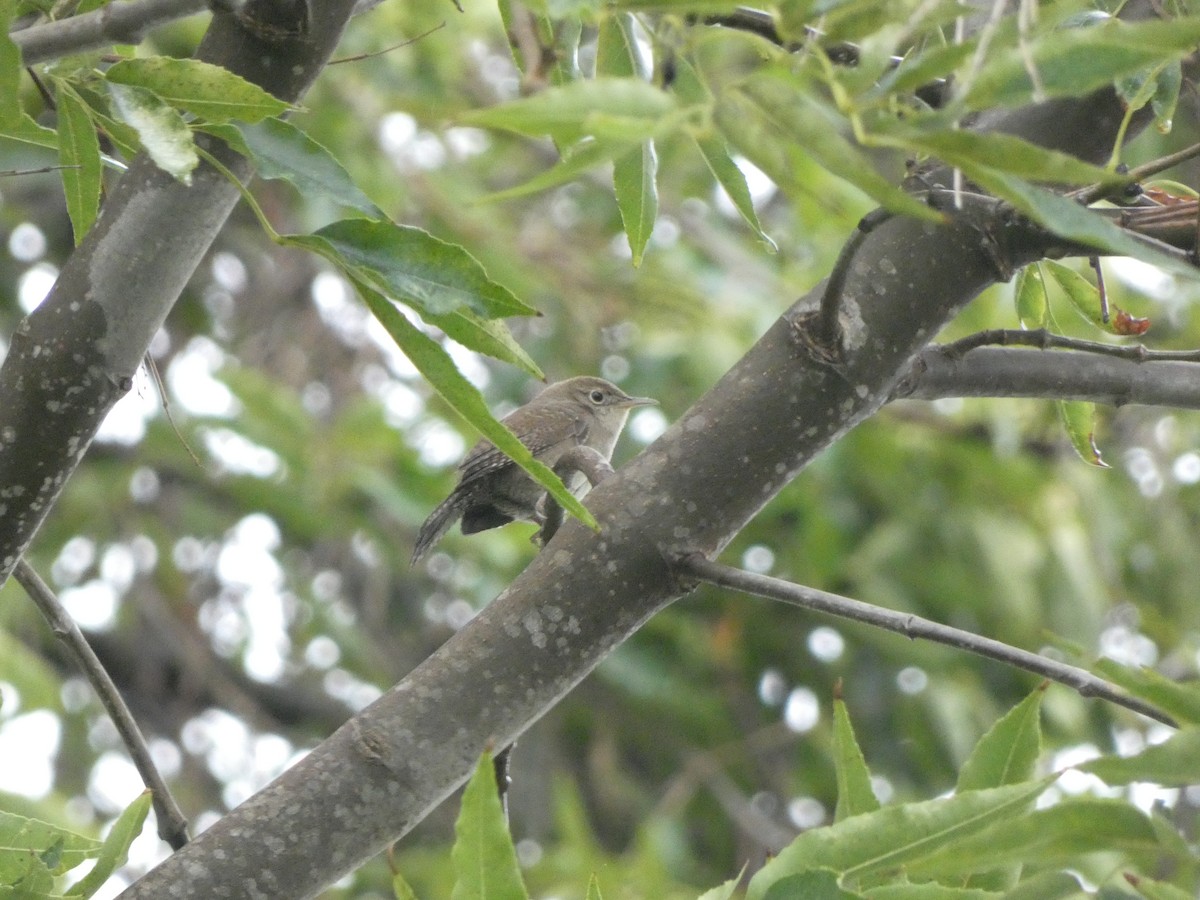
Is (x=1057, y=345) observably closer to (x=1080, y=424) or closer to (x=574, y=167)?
(x=1080, y=424)

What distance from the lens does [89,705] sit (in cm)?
743

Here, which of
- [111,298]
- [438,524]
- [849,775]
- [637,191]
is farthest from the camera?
[438,524]

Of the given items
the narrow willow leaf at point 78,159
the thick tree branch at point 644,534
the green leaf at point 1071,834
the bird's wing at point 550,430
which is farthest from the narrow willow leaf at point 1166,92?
the bird's wing at point 550,430

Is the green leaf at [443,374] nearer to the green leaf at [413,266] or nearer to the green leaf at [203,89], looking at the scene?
the green leaf at [413,266]

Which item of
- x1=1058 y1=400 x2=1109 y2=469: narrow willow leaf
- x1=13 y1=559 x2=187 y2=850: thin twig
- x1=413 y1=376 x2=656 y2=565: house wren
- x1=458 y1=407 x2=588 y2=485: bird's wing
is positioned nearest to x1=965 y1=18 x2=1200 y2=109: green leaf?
x1=1058 y1=400 x2=1109 y2=469: narrow willow leaf

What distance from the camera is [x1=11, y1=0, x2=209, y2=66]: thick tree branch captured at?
5.43 feet

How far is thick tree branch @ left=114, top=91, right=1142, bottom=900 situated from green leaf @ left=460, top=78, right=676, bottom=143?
788mm

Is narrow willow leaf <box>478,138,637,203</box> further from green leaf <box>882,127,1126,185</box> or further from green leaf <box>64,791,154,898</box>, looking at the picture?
green leaf <box>64,791,154,898</box>

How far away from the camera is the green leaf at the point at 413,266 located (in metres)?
1.72

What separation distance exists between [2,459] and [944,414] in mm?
5818

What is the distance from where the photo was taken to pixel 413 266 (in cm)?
175

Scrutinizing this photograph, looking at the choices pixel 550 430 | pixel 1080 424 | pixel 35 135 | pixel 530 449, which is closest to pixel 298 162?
pixel 35 135

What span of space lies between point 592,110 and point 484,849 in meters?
0.82

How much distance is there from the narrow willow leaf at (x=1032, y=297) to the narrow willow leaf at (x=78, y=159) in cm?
142
